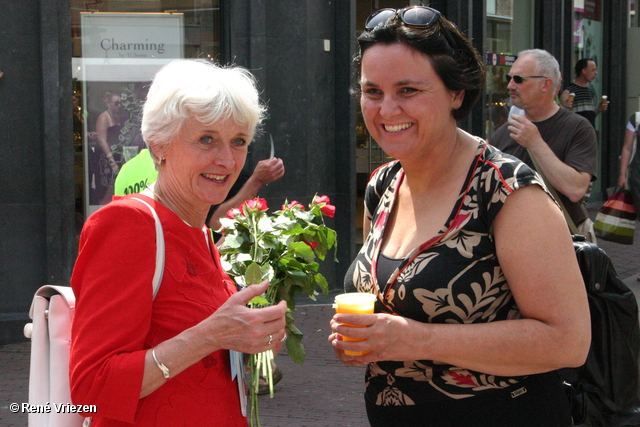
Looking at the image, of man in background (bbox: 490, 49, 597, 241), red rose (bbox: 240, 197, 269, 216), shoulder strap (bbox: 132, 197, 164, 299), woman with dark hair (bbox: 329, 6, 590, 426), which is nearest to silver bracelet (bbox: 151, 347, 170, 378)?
shoulder strap (bbox: 132, 197, 164, 299)

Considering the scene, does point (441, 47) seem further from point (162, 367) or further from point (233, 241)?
point (162, 367)

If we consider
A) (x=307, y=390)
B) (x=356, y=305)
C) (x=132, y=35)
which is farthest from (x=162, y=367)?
(x=132, y=35)

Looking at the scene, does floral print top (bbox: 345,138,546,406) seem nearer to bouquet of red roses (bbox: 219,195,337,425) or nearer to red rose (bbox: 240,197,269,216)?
bouquet of red roses (bbox: 219,195,337,425)

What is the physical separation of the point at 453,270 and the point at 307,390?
12.5ft

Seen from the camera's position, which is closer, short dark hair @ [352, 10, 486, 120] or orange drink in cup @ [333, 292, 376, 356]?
orange drink in cup @ [333, 292, 376, 356]

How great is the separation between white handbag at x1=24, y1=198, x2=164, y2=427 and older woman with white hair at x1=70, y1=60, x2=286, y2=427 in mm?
143

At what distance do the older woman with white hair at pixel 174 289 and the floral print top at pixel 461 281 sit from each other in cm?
39

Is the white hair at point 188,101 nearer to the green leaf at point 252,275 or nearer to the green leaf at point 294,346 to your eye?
the green leaf at point 252,275

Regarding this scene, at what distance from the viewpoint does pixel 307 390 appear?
5.73m

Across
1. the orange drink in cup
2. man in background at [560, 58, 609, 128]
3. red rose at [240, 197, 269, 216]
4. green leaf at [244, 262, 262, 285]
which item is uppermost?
man in background at [560, 58, 609, 128]

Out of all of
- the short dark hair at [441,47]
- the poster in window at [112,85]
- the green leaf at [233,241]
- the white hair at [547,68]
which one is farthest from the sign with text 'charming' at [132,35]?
the short dark hair at [441,47]

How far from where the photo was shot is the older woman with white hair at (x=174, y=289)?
2.05m

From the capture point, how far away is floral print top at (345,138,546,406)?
2.14m

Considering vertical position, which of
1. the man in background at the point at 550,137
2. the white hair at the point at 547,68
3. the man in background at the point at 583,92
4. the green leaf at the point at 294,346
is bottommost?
the green leaf at the point at 294,346
